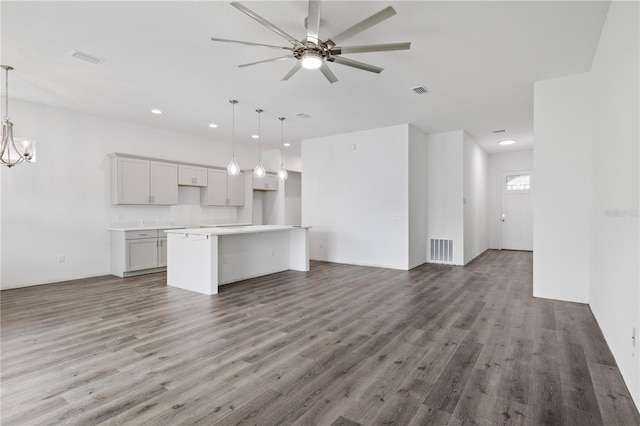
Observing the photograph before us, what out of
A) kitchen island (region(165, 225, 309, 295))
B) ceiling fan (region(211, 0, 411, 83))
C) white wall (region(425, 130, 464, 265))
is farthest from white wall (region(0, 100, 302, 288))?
white wall (region(425, 130, 464, 265))

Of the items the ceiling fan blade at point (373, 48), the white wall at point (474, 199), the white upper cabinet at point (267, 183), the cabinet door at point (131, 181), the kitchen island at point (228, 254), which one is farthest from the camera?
the white upper cabinet at point (267, 183)

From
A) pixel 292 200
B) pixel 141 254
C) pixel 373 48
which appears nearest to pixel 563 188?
pixel 373 48

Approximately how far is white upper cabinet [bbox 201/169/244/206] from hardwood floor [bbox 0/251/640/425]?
3.42 meters

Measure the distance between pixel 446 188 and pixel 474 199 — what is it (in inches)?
55.0

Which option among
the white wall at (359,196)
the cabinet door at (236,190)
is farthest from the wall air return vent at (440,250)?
the cabinet door at (236,190)

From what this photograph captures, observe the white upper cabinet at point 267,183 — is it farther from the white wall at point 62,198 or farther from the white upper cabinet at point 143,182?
the white wall at point 62,198

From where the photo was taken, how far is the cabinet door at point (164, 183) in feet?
21.2

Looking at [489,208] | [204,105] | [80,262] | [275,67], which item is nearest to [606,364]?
[275,67]

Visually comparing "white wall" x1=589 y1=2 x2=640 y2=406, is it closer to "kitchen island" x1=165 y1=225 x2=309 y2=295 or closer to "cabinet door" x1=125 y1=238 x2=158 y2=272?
"kitchen island" x1=165 y1=225 x2=309 y2=295

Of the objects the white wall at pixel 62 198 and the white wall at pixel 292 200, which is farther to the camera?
the white wall at pixel 292 200

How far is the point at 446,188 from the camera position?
710cm

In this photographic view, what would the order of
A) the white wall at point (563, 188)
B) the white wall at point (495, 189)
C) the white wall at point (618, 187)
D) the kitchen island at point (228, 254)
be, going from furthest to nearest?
the white wall at point (495, 189) < the kitchen island at point (228, 254) < the white wall at point (563, 188) < the white wall at point (618, 187)

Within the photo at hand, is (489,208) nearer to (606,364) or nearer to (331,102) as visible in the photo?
(331,102)

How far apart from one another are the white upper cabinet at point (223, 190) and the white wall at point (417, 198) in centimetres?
435
